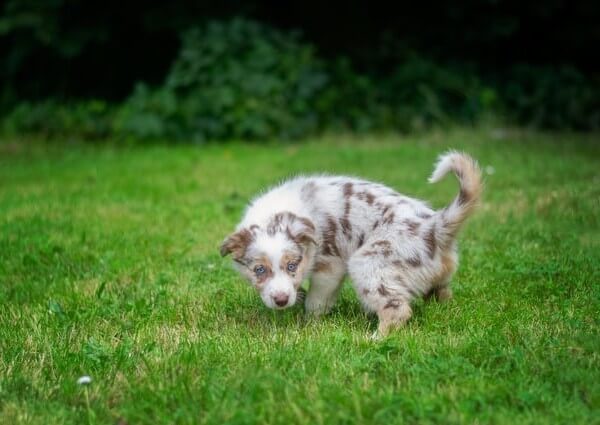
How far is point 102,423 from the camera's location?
12.3 feet

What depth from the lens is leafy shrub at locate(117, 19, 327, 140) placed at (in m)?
15.2

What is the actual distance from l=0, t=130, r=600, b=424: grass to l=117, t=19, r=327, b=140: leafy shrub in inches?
194

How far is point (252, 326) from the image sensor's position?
5270mm

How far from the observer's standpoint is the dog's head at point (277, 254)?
5.12m

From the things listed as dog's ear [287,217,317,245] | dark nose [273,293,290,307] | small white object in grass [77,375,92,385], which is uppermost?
dog's ear [287,217,317,245]

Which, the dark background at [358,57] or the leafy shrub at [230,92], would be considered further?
the dark background at [358,57]

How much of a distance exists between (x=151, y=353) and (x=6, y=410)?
91 centimetres

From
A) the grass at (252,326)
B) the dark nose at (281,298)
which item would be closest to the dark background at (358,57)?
the grass at (252,326)

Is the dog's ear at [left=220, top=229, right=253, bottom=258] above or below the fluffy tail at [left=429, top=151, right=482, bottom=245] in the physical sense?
below

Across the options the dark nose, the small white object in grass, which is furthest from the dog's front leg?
the small white object in grass

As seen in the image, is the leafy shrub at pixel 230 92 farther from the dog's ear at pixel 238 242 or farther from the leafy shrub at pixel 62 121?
the dog's ear at pixel 238 242

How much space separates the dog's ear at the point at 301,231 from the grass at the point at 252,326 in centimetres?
53

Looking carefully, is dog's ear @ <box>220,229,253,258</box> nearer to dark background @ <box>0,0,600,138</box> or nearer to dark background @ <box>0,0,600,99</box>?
dark background @ <box>0,0,600,138</box>

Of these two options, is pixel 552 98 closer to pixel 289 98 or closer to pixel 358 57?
pixel 358 57
